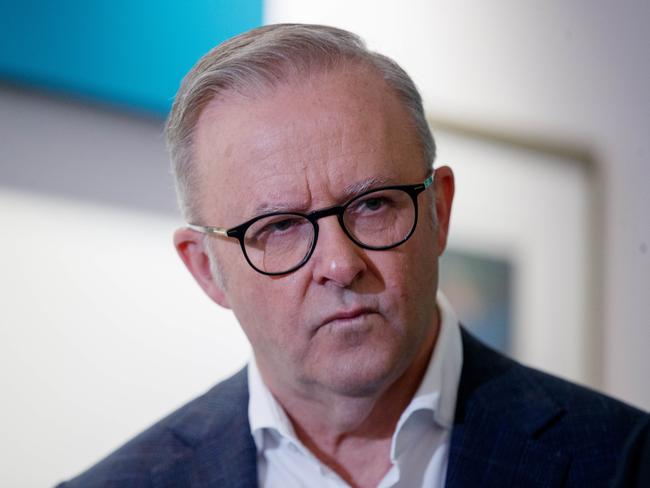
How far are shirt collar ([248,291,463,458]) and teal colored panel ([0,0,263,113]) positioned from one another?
2.38 feet

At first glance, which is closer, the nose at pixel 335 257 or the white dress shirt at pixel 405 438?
A: the nose at pixel 335 257

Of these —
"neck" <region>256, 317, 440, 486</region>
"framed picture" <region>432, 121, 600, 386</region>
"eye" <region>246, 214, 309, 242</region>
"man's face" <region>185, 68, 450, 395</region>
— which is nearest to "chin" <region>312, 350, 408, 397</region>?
"man's face" <region>185, 68, 450, 395</region>

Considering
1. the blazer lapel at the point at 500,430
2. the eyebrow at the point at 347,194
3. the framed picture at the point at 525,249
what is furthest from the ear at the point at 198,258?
the framed picture at the point at 525,249

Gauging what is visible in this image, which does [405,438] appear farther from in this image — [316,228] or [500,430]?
[316,228]

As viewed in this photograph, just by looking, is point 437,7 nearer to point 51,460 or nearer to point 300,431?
point 300,431

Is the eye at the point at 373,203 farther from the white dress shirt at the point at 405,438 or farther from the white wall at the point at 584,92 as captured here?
the white wall at the point at 584,92

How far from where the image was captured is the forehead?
1.36m

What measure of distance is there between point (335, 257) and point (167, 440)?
0.54 metres

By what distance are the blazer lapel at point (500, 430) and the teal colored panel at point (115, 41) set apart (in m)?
0.94

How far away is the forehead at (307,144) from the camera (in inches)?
53.6

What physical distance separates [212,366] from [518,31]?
4.21 ft

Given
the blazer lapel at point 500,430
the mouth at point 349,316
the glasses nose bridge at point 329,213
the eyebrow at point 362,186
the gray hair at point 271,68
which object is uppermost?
the gray hair at point 271,68

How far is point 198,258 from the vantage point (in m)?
1.62

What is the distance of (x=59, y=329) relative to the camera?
6.21ft
